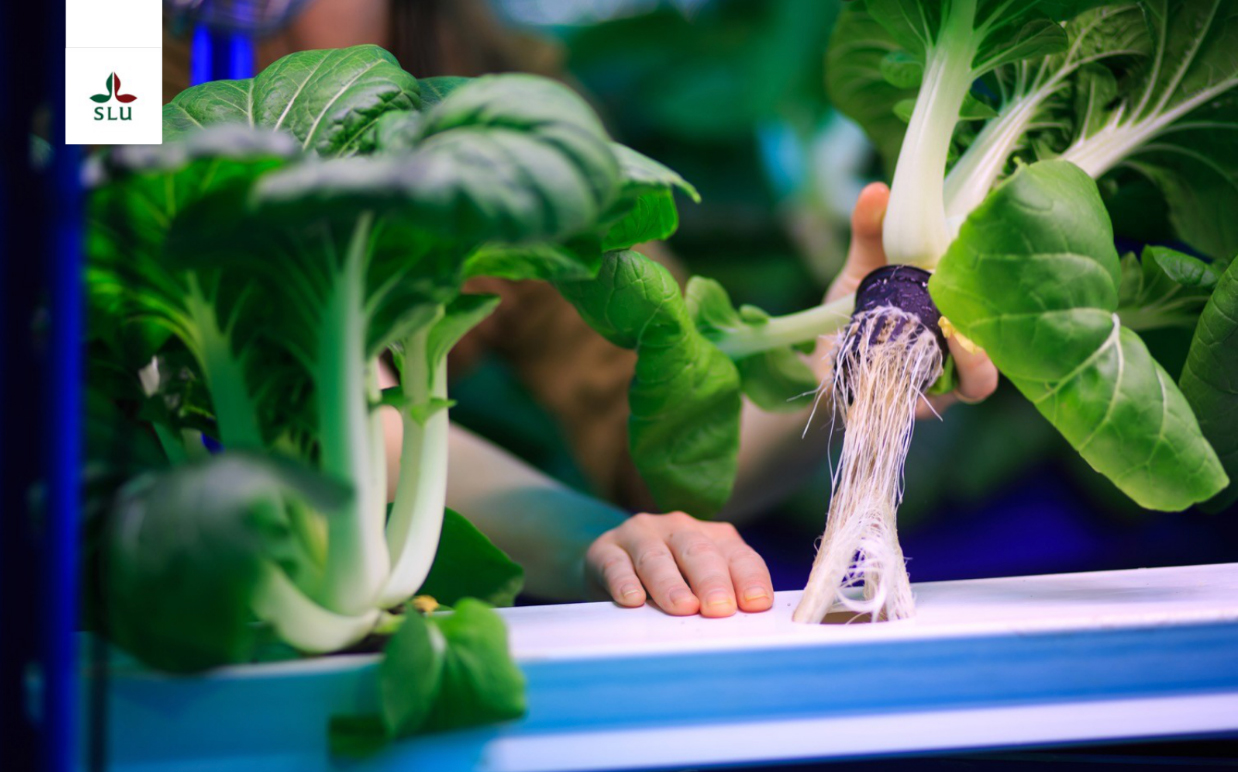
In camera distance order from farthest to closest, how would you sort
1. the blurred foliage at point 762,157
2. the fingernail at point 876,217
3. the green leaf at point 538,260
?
the blurred foliage at point 762,157, the fingernail at point 876,217, the green leaf at point 538,260

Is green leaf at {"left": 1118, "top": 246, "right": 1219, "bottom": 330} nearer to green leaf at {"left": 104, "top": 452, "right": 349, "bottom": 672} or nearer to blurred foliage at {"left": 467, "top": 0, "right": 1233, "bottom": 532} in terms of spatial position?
blurred foliage at {"left": 467, "top": 0, "right": 1233, "bottom": 532}

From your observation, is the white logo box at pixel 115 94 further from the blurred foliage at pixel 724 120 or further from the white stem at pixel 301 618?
the blurred foliage at pixel 724 120

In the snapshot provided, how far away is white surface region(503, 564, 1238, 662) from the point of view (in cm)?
34

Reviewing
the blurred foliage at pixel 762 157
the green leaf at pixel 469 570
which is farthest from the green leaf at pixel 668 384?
the blurred foliage at pixel 762 157

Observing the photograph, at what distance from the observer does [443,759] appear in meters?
0.30

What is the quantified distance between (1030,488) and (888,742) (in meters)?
0.72

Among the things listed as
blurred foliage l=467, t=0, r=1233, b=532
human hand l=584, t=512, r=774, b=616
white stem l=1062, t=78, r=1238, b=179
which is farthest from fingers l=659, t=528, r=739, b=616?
blurred foliage l=467, t=0, r=1233, b=532

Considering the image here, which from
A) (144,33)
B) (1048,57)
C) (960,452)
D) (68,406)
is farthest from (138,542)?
(960,452)

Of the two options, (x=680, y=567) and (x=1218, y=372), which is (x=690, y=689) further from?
(x=1218, y=372)

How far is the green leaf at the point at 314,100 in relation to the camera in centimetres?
38

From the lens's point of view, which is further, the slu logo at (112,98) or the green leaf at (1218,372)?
the green leaf at (1218,372)

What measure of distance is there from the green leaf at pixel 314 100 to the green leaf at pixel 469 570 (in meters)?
0.20

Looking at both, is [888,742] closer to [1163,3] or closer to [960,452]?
[1163,3]

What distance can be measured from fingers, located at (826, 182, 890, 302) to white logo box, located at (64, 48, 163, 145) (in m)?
0.40
